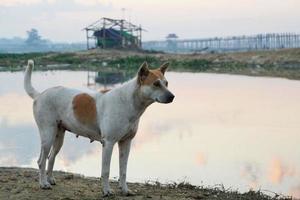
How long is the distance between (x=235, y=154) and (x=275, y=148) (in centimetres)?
134

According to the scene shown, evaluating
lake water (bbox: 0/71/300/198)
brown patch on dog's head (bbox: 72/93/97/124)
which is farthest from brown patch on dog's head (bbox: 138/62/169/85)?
lake water (bbox: 0/71/300/198)

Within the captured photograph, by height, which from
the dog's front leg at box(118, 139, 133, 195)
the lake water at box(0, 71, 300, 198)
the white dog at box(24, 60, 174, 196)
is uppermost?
the white dog at box(24, 60, 174, 196)

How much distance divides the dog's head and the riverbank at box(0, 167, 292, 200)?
157 centimetres

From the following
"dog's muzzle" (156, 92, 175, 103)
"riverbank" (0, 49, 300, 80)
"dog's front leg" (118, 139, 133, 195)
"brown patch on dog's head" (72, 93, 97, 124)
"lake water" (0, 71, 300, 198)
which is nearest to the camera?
"dog's muzzle" (156, 92, 175, 103)

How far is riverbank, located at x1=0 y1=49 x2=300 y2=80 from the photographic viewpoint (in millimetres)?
46562

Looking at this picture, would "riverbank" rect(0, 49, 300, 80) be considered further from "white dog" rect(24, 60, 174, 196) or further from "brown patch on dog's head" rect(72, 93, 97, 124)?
"brown patch on dog's head" rect(72, 93, 97, 124)

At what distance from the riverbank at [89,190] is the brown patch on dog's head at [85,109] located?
1096 mm

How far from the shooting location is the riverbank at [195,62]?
4656 cm

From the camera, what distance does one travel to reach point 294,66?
46.5 metres

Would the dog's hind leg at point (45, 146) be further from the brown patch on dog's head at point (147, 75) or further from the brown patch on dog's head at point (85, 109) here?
the brown patch on dog's head at point (147, 75)

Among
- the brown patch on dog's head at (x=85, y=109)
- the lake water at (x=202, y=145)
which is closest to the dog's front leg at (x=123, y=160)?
the brown patch on dog's head at (x=85, y=109)

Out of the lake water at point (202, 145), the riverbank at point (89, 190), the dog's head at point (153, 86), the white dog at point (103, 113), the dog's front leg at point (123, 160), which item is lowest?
the lake water at point (202, 145)

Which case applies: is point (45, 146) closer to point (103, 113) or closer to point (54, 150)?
point (54, 150)

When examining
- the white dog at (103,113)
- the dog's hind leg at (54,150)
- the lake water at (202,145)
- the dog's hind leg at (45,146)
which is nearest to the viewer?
the white dog at (103,113)
